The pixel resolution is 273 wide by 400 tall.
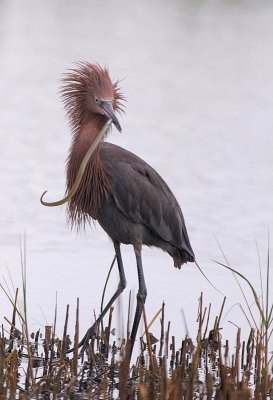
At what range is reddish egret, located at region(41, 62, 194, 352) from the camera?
641 centimetres

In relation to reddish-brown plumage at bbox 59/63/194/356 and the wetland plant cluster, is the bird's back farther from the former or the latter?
the wetland plant cluster

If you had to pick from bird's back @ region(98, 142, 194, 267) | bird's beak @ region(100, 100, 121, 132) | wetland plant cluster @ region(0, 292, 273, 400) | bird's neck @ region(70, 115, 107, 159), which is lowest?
wetland plant cluster @ region(0, 292, 273, 400)

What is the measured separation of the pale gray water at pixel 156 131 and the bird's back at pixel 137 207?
2.19 feet

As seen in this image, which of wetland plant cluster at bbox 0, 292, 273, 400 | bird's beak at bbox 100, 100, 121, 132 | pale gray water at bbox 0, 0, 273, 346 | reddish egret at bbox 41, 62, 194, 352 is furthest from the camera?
pale gray water at bbox 0, 0, 273, 346

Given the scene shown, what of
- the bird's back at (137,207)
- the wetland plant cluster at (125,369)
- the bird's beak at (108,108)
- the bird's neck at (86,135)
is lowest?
the wetland plant cluster at (125,369)

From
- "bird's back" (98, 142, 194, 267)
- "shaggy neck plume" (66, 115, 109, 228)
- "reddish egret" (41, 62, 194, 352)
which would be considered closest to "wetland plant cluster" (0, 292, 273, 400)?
"reddish egret" (41, 62, 194, 352)

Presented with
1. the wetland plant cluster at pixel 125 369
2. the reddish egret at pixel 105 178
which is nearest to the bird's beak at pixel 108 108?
the reddish egret at pixel 105 178

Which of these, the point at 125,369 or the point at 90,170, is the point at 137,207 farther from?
the point at 125,369

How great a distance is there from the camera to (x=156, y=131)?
1306 cm

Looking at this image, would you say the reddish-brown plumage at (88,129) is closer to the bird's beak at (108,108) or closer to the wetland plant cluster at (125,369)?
the bird's beak at (108,108)

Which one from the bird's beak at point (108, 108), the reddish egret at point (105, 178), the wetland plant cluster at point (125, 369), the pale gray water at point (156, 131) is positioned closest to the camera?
the wetland plant cluster at point (125, 369)

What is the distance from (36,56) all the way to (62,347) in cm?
1211

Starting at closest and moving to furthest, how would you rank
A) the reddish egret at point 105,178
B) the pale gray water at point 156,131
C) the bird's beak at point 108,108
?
1. the bird's beak at point 108,108
2. the reddish egret at point 105,178
3. the pale gray water at point 156,131

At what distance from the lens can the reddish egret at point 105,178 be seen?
6.41 m
